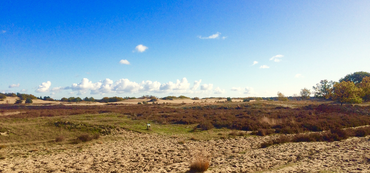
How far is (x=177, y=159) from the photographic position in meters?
9.90

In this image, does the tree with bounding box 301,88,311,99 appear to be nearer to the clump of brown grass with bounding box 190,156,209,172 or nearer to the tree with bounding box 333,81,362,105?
the tree with bounding box 333,81,362,105

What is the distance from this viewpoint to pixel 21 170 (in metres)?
8.49

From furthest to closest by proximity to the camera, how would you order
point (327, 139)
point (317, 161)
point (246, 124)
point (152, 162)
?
1. point (246, 124)
2. point (327, 139)
3. point (152, 162)
4. point (317, 161)

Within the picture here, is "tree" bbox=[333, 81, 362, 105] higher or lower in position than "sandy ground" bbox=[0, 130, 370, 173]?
higher

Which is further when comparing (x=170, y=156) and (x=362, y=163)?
(x=170, y=156)

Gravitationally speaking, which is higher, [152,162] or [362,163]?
[362,163]

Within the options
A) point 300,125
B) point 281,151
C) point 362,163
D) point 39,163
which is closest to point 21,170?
point 39,163

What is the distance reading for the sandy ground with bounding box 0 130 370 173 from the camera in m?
7.79

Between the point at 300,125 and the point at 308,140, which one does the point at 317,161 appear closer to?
the point at 308,140

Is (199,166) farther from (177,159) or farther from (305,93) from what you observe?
(305,93)

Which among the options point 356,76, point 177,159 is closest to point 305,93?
point 356,76

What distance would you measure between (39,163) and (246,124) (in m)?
17.7

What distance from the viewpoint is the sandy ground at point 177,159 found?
25.6 ft

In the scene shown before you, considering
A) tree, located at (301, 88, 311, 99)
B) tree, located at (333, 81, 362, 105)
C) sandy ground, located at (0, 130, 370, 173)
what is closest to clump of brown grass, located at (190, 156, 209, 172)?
sandy ground, located at (0, 130, 370, 173)
